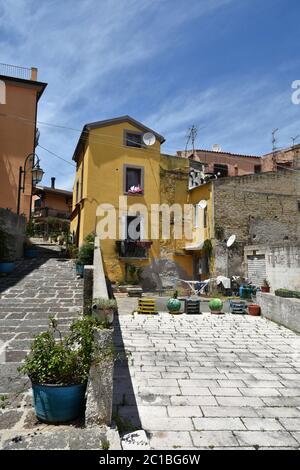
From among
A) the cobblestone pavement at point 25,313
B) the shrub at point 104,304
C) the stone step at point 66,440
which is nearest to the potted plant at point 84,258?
the cobblestone pavement at point 25,313

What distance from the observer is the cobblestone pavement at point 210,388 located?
3600 mm

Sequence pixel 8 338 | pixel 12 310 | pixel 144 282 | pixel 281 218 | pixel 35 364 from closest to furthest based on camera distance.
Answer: pixel 35 364, pixel 8 338, pixel 12 310, pixel 144 282, pixel 281 218

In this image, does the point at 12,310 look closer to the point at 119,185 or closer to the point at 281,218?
the point at 119,185

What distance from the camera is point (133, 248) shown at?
18.0 m

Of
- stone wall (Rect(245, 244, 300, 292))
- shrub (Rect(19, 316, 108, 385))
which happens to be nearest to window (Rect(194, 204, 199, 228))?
stone wall (Rect(245, 244, 300, 292))

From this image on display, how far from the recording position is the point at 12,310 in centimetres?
722

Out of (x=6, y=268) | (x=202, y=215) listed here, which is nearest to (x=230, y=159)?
(x=202, y=215)

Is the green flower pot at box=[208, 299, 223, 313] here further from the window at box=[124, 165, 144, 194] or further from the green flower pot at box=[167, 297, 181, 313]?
the window at box=[124, 165, 144, 194]

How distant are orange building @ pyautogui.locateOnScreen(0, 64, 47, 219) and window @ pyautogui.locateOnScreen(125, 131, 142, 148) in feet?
17.2

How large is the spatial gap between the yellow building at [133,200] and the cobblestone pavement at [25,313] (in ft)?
13.6

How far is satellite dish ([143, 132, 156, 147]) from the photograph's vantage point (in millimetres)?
18500

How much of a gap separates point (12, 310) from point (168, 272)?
12289mm

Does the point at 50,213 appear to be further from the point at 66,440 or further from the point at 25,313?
the point at 66,440
